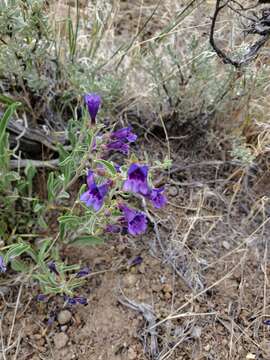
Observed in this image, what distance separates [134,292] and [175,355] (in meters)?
0.33

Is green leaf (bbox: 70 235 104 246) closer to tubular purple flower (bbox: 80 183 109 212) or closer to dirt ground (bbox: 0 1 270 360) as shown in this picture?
dirt ground (bbox: 0 1 270 360)

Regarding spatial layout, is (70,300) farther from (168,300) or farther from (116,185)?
(116,185)

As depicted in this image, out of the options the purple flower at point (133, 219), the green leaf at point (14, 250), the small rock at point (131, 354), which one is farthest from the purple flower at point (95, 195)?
the small rock at point (131, 354)

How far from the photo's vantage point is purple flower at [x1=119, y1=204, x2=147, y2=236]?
5.78ft

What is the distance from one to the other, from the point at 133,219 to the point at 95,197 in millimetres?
183

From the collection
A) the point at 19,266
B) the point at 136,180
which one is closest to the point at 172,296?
the point at 19,266

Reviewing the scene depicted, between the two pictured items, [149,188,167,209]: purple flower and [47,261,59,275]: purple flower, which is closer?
[149,188,167,209]: purple flower

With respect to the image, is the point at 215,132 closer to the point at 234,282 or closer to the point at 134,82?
the point at 134,82

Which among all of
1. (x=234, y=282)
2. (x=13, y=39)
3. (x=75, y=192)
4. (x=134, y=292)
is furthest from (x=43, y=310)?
(x=13, y=39)

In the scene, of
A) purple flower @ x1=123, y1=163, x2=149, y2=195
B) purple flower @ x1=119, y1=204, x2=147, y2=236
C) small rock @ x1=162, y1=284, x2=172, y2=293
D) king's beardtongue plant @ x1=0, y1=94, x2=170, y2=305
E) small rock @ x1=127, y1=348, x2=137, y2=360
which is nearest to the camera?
purple flower @ x1=123, y1=163, x2=149, y2=195

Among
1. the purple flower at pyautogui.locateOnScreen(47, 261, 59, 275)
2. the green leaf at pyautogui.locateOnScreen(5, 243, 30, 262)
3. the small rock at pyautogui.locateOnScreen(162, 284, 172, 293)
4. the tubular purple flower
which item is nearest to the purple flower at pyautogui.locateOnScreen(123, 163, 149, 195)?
the tubular purple flower

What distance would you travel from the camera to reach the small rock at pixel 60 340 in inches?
79.3

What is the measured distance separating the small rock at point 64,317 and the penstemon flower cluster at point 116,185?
513 mm

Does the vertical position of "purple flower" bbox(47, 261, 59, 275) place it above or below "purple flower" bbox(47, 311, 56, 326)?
above
